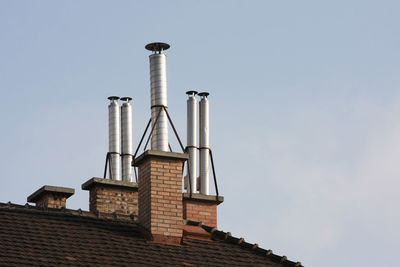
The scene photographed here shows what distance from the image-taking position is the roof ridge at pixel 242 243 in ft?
56.3

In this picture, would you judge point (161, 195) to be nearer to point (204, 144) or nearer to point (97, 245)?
point (97, 245)

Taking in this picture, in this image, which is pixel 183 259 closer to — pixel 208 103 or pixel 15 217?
pixel 15 217

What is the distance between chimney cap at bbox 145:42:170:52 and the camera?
19022 millimetres

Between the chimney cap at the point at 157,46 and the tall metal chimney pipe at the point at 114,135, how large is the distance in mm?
3386

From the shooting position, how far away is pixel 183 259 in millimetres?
16141

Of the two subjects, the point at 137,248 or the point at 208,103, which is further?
the point at 208,103

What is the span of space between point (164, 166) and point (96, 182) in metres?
2.40

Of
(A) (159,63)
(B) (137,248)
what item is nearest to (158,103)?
(A) (159,63)

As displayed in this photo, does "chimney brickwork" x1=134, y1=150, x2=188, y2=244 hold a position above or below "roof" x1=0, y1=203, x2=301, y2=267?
above

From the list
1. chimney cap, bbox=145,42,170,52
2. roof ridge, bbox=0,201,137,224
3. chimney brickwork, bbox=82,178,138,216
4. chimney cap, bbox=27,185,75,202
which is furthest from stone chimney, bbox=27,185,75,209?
chimney cap, bbox=145,42,170,52

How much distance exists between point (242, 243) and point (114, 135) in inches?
216

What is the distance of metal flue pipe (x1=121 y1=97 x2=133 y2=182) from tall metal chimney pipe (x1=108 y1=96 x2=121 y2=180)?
6.8 inches

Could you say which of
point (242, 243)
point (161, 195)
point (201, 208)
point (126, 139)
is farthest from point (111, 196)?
point (242, 243)

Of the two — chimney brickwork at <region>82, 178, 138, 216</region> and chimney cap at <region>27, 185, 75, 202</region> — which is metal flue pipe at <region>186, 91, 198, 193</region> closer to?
chimney brickwork at <region>82, 178, 138, 216</region>
